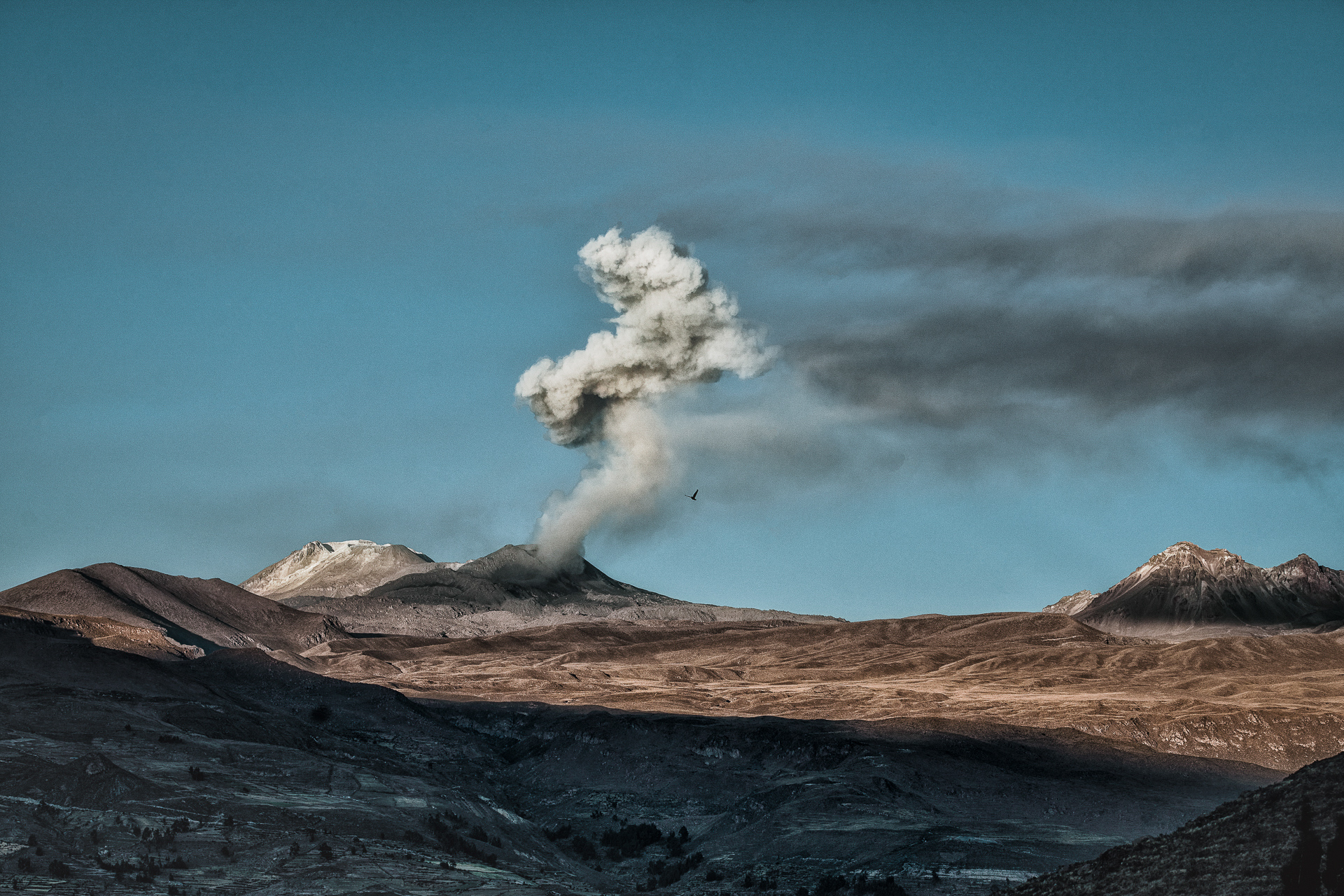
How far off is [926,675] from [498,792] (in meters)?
82.3

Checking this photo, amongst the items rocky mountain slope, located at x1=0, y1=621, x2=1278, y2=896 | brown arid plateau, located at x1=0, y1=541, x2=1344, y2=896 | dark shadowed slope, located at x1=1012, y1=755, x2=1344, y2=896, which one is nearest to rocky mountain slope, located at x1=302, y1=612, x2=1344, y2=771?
brown arid plateau, located at x1=0, y1=541, x2=1344, y2=896

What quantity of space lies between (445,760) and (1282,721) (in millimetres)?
42732

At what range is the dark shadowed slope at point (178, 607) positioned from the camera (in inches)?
5197

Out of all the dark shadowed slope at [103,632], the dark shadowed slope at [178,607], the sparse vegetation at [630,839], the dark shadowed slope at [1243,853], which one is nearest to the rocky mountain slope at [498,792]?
the sparse vegetation at [630,839]

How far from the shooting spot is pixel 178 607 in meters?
142

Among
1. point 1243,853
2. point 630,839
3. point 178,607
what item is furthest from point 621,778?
point 178,607

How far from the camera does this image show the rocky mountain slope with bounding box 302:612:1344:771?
69562mm

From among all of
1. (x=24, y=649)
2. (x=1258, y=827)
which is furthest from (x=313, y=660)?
(x=1258, y=827)

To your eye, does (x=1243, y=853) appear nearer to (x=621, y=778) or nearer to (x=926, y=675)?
(x=621, y=778)

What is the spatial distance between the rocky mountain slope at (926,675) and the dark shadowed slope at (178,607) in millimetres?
9546

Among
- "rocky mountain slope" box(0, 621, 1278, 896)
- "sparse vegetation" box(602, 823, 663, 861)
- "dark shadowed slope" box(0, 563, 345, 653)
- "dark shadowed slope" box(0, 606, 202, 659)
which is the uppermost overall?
"dark shadowed slope" box(0, 563, 345, 653)

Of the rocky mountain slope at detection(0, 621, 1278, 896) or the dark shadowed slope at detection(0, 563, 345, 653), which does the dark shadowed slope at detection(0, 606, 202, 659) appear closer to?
the rocky mountain slope at detection(0, 621, 1278, 896)

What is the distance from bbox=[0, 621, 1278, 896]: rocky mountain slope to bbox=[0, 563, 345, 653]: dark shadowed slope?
6391 cm

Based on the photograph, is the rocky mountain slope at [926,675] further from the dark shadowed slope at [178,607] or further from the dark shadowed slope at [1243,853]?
the dark shadowed slope at [1243,853]
